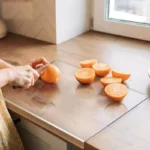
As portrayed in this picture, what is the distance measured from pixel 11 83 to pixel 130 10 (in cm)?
81

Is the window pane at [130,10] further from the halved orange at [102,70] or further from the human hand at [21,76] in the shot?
the human hand at [21,76]

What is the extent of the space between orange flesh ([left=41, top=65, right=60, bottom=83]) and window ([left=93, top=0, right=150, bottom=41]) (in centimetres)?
58

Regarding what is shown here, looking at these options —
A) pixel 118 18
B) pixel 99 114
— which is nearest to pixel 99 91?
pixel 99 114

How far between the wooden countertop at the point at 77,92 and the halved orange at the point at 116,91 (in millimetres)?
24

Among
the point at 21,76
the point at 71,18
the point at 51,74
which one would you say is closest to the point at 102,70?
the point at 51,74

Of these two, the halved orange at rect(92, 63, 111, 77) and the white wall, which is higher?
the white wall

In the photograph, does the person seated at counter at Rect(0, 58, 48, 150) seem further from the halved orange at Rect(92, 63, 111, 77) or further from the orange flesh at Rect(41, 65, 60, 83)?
the halved orange at Rect(92, 63, 111, 77)

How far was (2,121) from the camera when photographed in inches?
43.4

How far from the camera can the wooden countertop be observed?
3.11 ft

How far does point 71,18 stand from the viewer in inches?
63.1

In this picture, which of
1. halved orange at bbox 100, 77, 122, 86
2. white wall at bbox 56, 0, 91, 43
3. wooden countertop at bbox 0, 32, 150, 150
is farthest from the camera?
white wall at bbox 56, 0, 91, 43

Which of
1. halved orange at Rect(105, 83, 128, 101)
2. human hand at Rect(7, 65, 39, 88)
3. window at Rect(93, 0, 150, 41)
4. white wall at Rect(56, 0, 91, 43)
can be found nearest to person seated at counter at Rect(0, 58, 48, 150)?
human hand at Rect(7, 65, 39, 88)

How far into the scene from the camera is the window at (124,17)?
1.56 metres

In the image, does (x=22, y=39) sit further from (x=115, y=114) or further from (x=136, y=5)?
(x=115, y=114)
